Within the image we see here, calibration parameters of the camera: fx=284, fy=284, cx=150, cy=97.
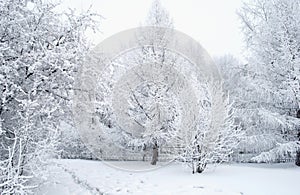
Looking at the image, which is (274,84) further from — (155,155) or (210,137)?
(155,155)

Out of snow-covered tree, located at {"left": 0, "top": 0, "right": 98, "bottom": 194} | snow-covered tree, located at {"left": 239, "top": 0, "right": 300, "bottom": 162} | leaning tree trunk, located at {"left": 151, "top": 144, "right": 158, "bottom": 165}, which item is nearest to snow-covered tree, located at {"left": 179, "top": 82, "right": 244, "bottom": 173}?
snow-covered tree, located at {"left": 239, "top": 0, "right": 300, "bottom": 162}

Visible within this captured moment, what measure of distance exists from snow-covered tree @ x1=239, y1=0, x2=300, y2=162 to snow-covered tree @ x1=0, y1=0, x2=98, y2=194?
7.41 meters

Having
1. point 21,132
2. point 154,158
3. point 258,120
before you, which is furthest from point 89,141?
point 21,132

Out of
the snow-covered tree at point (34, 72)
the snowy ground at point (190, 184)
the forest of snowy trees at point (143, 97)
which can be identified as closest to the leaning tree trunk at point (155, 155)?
the forest of snowy trees at point (143, 97)

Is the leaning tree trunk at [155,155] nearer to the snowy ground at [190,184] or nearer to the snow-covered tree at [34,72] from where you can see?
the snowy ground at [190,184]

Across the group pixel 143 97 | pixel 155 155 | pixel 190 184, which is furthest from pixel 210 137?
pixel 143 97

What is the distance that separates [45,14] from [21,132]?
2.39 m

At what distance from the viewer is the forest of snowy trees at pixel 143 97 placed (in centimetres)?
513

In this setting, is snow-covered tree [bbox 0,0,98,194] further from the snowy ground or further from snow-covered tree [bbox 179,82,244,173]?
snow-covered tree [bbox 179,82,244,173]

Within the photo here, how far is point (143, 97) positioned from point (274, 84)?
5697 millimetres

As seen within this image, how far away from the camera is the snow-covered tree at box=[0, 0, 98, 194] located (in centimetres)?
497

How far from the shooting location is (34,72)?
539 centimetres

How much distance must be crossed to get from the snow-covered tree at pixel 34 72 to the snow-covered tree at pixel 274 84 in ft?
24.3

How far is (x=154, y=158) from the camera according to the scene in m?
13.0
